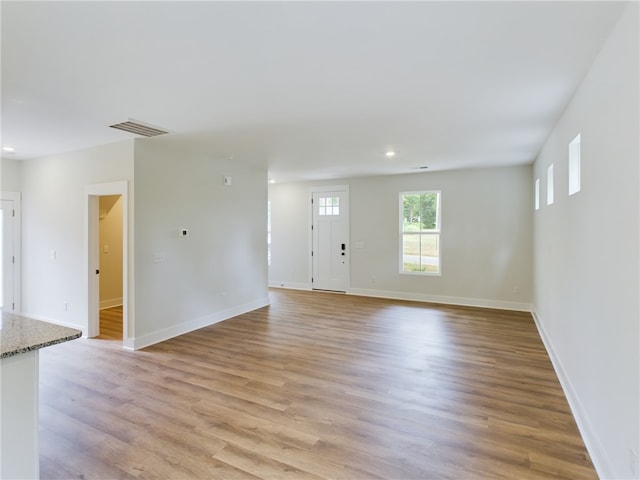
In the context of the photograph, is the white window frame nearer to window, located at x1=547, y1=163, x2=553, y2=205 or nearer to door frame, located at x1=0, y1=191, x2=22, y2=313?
window, located at x1=547, y1=163, x2=553, y2=205

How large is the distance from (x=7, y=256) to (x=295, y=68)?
18.8 feet

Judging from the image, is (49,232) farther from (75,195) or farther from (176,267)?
(176,267)

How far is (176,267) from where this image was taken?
4.72 metres

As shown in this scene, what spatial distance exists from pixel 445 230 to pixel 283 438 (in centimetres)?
539

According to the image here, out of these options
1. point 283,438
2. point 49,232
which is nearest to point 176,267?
point 49,232

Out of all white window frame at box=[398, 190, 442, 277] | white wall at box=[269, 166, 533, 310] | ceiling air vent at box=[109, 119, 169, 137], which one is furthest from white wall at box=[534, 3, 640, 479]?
ceiling air vent at box=[109, 119, 169, 137]

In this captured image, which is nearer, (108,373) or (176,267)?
(108,373)

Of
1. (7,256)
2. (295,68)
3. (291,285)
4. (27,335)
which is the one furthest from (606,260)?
(7,256)

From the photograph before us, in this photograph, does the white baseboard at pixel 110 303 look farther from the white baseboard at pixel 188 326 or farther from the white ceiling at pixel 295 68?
the white ceiling at pixel 295 68

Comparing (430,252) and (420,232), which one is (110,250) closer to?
(420,232)

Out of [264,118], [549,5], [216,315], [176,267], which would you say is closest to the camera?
[549,5]

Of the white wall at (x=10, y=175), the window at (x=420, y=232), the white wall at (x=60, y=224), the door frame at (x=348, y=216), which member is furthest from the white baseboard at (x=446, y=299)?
the white wall at (x=10, y=175)

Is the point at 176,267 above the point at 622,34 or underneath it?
underneath

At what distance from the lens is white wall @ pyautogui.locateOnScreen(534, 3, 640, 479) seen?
5.41 feet
